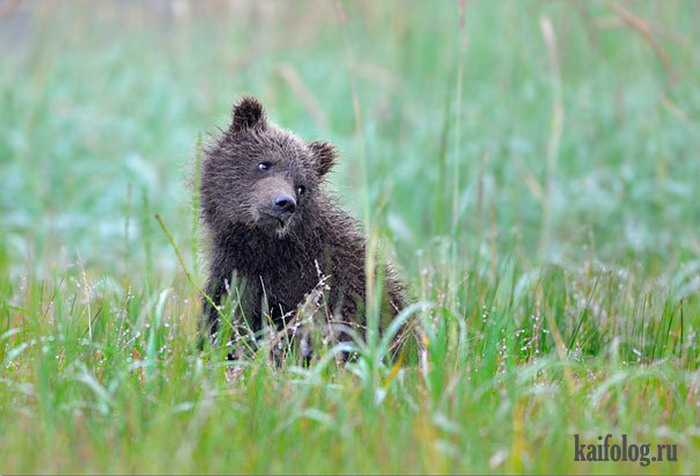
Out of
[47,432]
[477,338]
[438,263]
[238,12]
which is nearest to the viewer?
[47,432]

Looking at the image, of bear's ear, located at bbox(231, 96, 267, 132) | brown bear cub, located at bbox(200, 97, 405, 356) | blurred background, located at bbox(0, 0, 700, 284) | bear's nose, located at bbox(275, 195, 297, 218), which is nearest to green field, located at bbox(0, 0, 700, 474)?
blurred background, located at bbox(0, 0, 700, 284)

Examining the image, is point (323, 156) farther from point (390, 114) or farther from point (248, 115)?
point (390, 114)

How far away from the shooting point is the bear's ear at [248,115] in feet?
17.1

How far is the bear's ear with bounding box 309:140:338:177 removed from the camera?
5.23 m

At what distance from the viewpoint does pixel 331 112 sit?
11.1 m

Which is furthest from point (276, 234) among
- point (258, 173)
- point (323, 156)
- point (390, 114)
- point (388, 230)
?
point (390, 114)

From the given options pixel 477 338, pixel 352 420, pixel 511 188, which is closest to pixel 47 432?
pixel 352 420

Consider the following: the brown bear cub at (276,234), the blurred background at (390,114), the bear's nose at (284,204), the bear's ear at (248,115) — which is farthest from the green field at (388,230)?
the bear's nose at (284,204)

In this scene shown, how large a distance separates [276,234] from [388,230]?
5.30ft

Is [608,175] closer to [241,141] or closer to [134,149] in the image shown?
[134,149]

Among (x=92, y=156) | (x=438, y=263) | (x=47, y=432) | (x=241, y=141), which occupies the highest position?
(x=92, y=156)

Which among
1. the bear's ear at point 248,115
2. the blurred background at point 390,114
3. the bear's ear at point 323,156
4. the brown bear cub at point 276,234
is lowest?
the brown bear cub at point 276,234

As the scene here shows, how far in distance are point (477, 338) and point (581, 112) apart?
6906 mm

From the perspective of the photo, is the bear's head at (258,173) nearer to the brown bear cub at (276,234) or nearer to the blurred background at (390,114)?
the brown bear cub at (276,234)
